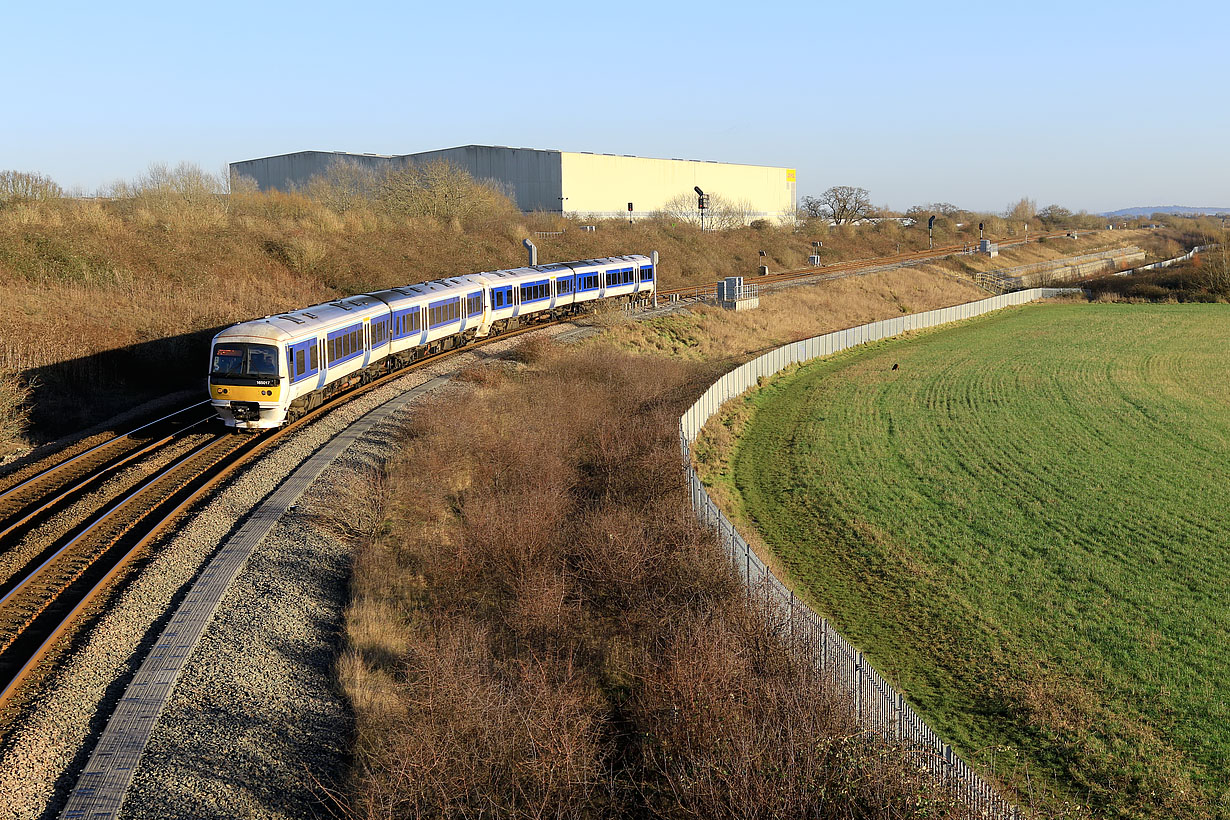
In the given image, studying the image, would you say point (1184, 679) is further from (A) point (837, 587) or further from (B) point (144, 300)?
(B) point (144, 300)

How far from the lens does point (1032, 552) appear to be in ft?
71.0

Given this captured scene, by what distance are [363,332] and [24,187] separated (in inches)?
1078

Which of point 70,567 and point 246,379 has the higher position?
point 246,379

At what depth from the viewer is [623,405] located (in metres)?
28.2

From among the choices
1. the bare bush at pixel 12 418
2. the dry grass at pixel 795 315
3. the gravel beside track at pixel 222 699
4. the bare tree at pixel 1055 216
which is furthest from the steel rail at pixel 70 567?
the bare tree at pixel 1055 216

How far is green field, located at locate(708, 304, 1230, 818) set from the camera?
46.4 feet

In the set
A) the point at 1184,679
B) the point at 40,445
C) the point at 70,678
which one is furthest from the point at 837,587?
the point at 40,445

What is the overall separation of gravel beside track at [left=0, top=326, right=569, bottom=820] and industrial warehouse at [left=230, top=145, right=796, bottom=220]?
74.7m

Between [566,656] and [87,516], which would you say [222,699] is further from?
[87,516]

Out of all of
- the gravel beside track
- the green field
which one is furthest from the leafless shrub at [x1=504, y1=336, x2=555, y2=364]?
the gravel beside track

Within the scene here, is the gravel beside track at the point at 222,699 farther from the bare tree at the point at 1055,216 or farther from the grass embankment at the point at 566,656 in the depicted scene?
the bare tree at the point at 1055,216

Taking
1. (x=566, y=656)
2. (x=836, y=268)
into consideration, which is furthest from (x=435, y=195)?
(x=566, y=656)

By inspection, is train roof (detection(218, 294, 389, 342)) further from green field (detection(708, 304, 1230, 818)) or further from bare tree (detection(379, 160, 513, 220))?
bare tree (detection(379, 160, 513, 220))

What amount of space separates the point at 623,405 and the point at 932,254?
79003 mm
